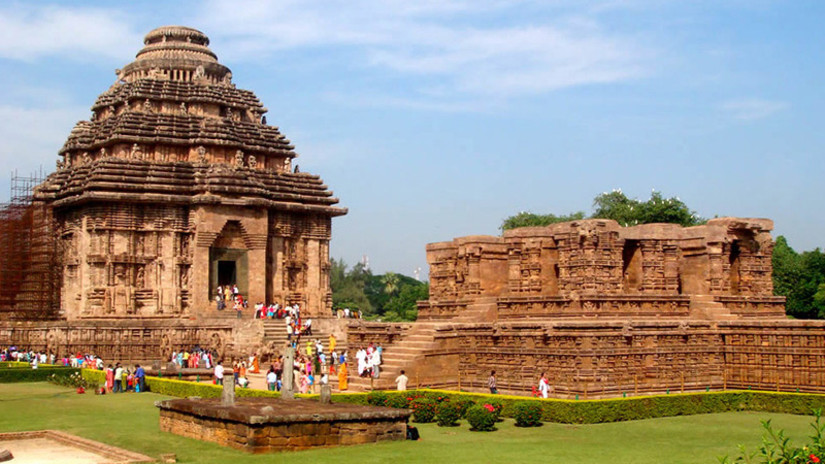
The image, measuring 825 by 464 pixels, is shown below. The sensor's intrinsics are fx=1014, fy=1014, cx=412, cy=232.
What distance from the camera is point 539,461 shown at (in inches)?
660

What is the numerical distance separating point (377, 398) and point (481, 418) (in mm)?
3536

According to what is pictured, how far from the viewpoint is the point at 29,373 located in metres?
33.3

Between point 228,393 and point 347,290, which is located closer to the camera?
point 228,393

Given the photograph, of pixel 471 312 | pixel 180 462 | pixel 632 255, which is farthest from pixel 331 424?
pixel 632 255

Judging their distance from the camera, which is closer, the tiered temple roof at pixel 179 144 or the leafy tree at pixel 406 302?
the tiered temple roof at pixel 179 144

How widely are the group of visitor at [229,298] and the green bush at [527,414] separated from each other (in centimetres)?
2070

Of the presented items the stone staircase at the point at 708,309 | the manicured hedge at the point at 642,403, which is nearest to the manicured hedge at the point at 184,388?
the manicured hedge at the point at 642,403

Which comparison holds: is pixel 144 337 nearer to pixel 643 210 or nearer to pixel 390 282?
pixel 643 210

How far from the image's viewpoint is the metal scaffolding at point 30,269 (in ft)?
142

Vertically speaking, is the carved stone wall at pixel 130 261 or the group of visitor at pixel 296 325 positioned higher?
the carved stone wall at pixel 130 261

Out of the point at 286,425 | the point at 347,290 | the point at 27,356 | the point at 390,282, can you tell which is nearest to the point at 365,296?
the point at 347,290

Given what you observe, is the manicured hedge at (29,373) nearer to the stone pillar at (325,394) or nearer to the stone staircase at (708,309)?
the stone pillar at (325,394)

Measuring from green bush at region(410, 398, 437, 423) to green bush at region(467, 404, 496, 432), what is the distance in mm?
1401

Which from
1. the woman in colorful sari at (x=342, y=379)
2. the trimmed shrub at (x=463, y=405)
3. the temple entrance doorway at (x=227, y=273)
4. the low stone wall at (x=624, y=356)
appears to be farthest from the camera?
the temple entrance doorway at (x=227, y=273)
